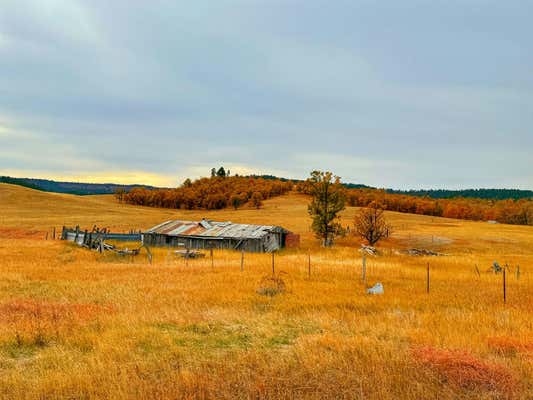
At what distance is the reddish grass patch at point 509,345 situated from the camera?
9.22 metres

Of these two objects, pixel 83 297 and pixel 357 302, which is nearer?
pixel 357 302

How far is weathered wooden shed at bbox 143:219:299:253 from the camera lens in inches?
1585

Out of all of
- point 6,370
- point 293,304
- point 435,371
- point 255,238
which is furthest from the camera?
point 255,238

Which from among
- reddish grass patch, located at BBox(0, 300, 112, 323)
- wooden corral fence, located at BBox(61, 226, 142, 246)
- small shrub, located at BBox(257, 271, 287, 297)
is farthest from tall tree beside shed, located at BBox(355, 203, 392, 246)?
reddish grass patch, located at BBox(0, 300, 112, 323)

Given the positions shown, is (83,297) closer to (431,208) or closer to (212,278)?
(212,278)

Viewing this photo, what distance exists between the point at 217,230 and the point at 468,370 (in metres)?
36.4

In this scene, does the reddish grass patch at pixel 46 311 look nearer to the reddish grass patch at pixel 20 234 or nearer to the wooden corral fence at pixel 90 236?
the wooden corral fence at pixel 90 236

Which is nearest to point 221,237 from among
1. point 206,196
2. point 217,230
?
point 217,230

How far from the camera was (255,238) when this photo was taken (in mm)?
39438

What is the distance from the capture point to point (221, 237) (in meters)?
40.9

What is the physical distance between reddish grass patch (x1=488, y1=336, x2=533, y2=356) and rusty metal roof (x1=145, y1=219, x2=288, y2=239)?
30.0m

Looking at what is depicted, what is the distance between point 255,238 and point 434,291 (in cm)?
2360

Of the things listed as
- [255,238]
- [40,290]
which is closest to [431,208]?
[255,238]

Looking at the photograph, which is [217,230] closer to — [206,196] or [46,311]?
[46,311]
